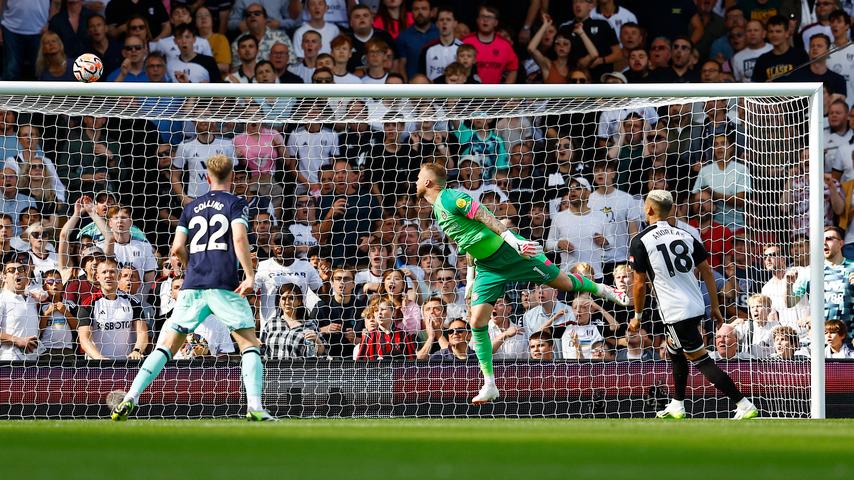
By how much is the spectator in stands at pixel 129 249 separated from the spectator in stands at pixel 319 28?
339 centimetres

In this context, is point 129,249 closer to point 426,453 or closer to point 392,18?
point 392,18

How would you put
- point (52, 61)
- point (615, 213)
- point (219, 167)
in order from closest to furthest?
point (219, 167) < point (615, 213) < point (52, 61)

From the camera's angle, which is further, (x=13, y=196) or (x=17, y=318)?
(x=13, y=196)

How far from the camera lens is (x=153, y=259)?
11.4 metres

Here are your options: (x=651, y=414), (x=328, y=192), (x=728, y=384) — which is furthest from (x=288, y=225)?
(x=728, y=384)

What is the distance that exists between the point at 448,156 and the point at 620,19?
11.6ft

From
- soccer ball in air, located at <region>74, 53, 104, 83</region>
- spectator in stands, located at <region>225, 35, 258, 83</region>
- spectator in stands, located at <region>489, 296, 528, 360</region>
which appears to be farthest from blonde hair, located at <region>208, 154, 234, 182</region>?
spectator in stands, located at <region>225, 35, 258, 83</region>

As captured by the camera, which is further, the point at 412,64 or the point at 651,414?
the point at 412,64

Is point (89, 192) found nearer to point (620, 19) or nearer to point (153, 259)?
point (153, 259)

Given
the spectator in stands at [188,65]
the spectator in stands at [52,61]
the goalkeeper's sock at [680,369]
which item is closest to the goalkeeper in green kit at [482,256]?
the goalkeeper's sock at [680,369]

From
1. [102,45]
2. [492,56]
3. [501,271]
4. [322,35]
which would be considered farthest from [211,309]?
[492,56]

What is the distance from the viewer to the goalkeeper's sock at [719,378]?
30.6ft

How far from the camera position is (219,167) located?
8906 mm

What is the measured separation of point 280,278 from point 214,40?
3.68 m
